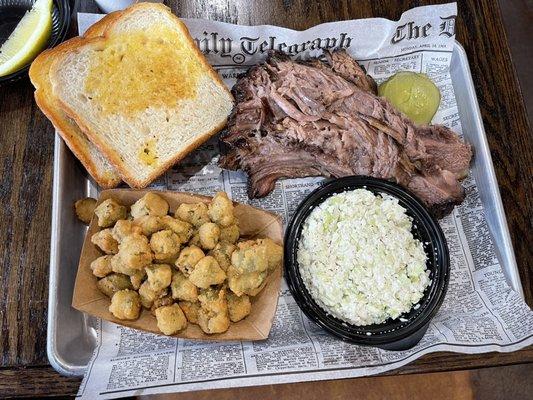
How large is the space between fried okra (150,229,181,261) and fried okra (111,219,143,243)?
0.05 meters

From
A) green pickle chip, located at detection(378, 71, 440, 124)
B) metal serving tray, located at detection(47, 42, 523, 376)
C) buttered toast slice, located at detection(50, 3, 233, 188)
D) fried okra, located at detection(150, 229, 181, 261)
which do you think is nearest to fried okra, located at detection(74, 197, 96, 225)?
metal serving tray, located at detection(47, 42, 523, 376)

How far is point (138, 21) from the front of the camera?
1687 mm

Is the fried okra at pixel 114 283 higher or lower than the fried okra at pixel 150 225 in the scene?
lower

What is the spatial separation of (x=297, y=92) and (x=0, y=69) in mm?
882

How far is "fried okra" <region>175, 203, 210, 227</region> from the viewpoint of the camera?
151 cm

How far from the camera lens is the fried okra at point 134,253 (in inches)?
54.5

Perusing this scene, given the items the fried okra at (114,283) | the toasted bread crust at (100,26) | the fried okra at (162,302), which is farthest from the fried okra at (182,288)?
the toasted bread crust at (100,26)

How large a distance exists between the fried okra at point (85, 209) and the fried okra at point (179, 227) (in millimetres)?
298

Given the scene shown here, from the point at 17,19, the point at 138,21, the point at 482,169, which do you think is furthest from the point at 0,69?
the point at 482,169

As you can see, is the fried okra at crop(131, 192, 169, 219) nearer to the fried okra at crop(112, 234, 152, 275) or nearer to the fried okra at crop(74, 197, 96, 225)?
the fried okra at crop(112, 234, 152, 275)

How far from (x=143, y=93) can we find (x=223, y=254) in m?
0.56

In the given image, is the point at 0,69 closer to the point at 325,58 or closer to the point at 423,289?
the point at 325,58

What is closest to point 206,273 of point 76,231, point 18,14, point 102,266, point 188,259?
point 188,259

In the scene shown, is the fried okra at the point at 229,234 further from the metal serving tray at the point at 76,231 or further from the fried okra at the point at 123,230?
the metal serving tray at the point at 76,231
